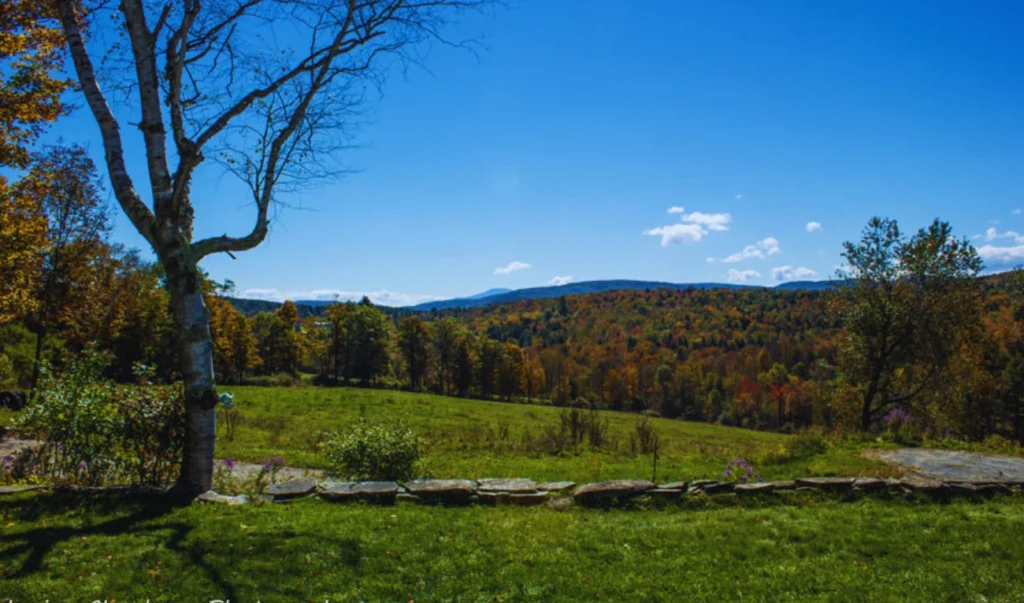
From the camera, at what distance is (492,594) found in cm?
487

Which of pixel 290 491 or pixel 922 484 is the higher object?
pixel 290 491

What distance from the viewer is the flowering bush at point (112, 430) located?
25.1 feet

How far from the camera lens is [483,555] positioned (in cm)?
578

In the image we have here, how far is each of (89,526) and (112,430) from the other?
2.23 m

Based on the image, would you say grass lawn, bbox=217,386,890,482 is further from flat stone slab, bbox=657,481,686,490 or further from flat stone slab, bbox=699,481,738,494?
flat stone slab, bbox=657,481,686,490

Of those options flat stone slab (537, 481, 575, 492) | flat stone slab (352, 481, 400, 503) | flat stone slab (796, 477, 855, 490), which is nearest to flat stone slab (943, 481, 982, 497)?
flat stone slab (796, 477, 855, 490)

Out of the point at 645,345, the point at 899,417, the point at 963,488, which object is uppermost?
the point at 963,488

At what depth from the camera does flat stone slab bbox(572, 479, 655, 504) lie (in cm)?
855

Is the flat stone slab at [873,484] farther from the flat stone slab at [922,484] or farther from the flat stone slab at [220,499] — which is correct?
the flat stone slab at [220,499]

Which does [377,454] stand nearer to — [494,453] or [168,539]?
[168,539]

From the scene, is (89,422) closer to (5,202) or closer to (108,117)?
(108,117)

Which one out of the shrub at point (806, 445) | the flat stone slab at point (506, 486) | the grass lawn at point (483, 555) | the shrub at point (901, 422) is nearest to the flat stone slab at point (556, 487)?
the flat stone slab at point (506, 486)

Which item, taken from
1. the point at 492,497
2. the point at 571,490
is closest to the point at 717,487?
the point at 571,490

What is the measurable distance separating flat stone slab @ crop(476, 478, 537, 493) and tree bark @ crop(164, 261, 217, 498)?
4.28 meters
